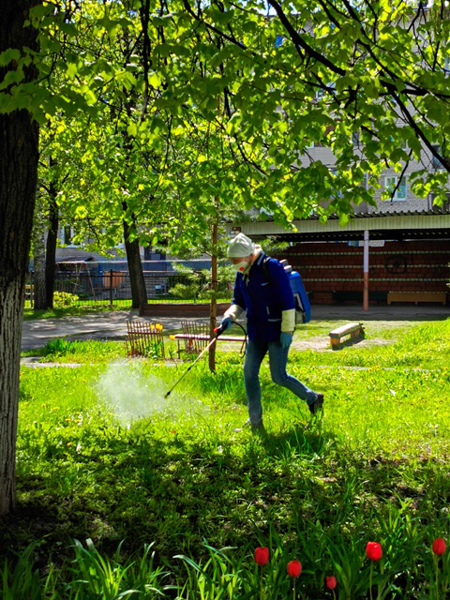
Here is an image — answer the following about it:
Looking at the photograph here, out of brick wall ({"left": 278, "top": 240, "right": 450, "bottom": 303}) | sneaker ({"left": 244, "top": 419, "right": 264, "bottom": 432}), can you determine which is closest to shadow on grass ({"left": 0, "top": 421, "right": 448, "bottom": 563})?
sneaker ({"left": 244, "top": 419, "right": 264, "bottom": 432})

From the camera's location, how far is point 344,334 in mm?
13484

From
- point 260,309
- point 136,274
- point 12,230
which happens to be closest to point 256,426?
point 260,309

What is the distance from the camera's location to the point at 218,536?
313 centimetres

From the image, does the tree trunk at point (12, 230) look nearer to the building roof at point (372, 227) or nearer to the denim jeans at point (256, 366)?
the denim jeans at point (256, 366)

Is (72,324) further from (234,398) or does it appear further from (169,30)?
(169,30)

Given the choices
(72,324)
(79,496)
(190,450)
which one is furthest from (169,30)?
(72,324)

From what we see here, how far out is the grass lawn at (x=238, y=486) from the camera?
8.66 ft

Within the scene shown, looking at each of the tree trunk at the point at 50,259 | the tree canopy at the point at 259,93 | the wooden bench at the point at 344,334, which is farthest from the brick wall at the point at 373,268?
the tree canopy at the point at 259,93

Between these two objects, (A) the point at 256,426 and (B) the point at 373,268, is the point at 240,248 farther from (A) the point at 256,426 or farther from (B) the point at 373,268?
(B) the point at 373,268

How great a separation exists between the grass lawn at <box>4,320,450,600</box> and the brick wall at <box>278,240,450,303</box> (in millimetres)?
23150

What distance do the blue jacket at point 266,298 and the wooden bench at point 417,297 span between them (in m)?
25.1

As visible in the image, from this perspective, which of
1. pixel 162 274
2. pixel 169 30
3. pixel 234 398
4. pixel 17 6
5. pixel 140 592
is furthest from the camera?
pixel 162 274

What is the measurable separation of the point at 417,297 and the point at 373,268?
260cm

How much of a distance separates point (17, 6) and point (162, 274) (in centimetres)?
3595
